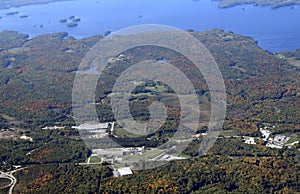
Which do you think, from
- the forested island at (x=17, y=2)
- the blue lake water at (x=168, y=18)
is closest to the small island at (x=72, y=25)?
the blue lake water at (x=168, y=18)

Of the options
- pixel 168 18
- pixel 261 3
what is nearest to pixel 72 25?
pixel 168 18

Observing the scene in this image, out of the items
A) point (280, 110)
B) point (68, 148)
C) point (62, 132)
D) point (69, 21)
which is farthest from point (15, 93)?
point (69, 21)

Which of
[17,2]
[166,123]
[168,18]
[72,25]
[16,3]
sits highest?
[17,2]

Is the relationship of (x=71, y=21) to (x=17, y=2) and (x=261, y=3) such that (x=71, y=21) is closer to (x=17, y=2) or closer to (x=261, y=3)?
(x=17, y=2)

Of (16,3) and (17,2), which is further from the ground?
(17,2)

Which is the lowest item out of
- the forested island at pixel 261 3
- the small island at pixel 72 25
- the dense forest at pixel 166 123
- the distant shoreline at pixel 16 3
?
the dense forest at pixel 166 123

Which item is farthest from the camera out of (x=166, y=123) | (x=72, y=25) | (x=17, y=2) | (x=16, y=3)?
(x=17, y=2)

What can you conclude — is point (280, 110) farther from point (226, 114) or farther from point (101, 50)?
point (101, 50)

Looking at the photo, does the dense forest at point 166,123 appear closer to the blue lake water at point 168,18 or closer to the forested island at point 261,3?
the blue lake water at point 168,18

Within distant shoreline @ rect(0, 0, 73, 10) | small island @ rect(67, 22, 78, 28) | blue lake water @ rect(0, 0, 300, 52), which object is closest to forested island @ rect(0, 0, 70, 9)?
distant shoreline @ rect(0, 0, 73, 10)
